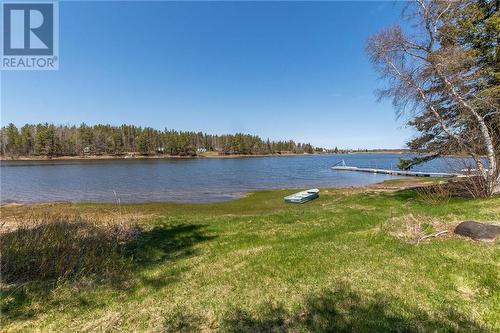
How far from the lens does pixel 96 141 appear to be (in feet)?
420

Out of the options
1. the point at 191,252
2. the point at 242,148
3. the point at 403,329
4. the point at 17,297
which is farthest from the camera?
the point at 242,148

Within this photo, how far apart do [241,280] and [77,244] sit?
517cm

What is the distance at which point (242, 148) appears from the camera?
6378 inches

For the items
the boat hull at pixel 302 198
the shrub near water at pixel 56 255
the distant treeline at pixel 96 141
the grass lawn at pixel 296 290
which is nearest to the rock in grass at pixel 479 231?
the grass lawn at pixel 296 290

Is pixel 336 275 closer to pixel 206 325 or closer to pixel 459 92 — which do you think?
pixel 206 325

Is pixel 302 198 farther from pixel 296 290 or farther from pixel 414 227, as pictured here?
pixel 296 290

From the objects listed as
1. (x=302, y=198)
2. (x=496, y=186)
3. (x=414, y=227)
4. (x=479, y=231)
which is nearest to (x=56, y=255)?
(x=414, y=227)

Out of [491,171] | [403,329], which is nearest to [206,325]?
[403,329]

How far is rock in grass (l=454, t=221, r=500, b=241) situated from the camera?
23.3 feet

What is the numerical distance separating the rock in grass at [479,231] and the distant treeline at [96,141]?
137 meters

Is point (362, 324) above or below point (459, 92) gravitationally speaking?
below

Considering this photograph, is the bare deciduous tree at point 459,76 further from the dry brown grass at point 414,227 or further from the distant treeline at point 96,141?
the distant treeline at point 96,141

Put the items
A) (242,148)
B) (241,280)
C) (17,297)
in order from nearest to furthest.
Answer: (17,297)
(241,280)
(242,148)

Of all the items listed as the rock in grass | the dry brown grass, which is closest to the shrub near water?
the dry brown grass
